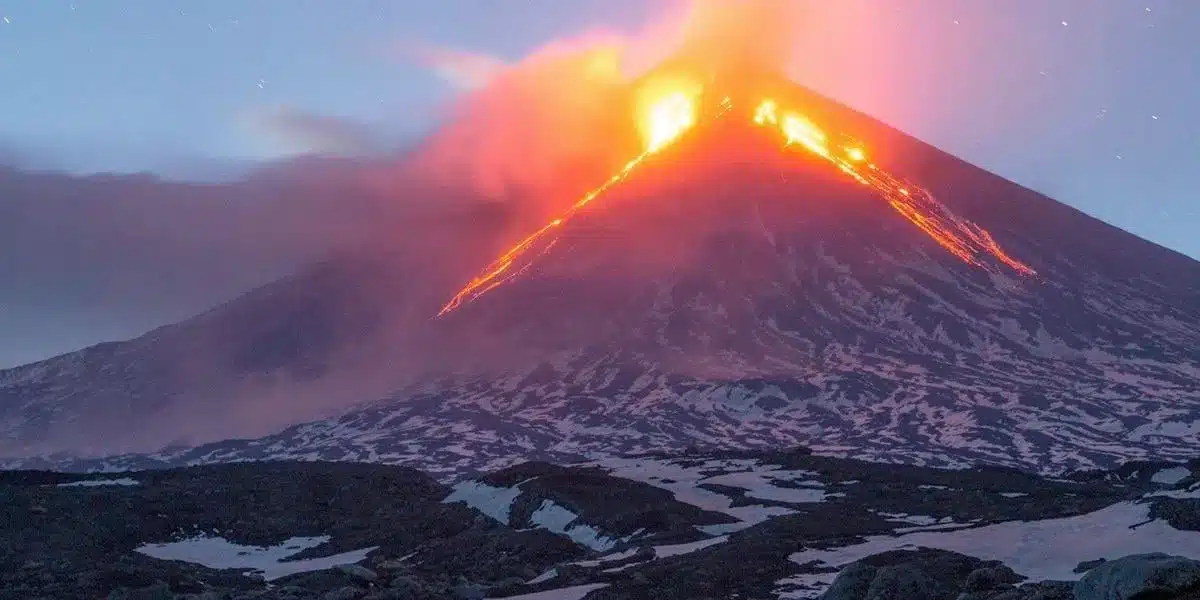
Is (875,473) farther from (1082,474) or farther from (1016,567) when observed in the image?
(1016,567)

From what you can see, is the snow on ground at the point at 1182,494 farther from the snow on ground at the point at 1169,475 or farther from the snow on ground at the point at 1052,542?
the snow on ground at the point at 1169,475

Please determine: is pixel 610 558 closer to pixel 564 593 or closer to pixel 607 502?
pixel 564 593

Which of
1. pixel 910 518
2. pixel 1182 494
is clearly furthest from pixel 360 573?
pixel 1182 494

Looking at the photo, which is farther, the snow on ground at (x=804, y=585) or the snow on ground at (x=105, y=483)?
the snow on ground at (x=105, y=483)

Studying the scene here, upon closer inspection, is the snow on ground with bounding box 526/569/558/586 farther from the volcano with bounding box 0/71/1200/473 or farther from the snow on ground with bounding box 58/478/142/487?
the volcano with bounding box 0/71/1200/473

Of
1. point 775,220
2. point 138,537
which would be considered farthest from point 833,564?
point 775,220

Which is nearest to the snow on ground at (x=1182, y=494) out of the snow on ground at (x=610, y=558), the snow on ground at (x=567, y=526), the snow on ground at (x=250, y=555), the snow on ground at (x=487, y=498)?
the snow on ground at (x=610, y=558)
